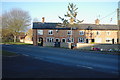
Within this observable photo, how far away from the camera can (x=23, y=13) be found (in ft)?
222

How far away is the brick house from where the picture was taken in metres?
55.1

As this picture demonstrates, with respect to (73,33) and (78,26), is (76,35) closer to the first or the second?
(73,33)

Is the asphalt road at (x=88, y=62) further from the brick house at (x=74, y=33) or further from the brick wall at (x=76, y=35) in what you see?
the brick wall at (x=76, y=35)

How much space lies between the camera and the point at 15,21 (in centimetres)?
6412

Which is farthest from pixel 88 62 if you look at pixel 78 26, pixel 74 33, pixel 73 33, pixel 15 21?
pixel 15 21

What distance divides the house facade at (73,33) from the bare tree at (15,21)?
10.8 metres

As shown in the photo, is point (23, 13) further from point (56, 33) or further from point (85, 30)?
point (85, 30)

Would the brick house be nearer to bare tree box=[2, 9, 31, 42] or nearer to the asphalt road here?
bare tree box=[2, 9, 31, 42]

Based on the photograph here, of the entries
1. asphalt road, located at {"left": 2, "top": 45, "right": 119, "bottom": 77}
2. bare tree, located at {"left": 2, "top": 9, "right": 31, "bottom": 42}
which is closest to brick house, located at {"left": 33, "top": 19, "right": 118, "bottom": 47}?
bare tree, located at {"left": 2, "top": 9, "right": 31, "bottom": 42}

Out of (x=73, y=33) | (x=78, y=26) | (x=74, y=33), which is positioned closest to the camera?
(x=73, y=33)

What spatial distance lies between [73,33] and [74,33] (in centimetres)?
36

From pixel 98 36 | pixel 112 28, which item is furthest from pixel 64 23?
pixel 112 28

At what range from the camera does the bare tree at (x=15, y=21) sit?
64.0 meters

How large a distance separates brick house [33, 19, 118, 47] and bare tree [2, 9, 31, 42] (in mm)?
10758
